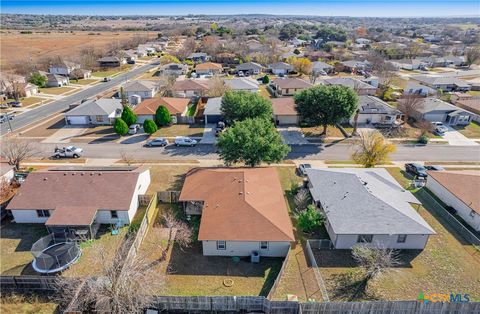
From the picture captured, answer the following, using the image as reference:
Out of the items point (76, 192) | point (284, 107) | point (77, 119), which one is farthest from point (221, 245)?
point (77, 119)

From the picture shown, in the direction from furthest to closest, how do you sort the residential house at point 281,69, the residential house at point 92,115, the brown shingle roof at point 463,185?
the residential house at point 281,69
the residential house at point 92,115
the brown shingle roof at point 463,185

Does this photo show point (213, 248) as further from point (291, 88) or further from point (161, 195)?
point (291, 88)

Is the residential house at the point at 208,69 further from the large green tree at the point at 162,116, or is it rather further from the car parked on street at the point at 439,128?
the car parked on street at the point at 439,128

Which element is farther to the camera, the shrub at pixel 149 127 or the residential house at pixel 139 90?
the residential house at pixel 139 90

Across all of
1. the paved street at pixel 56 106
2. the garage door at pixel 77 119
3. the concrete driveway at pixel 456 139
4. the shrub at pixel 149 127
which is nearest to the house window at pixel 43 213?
the shrub at pixel 149 127

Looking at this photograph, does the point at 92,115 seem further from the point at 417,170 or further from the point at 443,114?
the point at 443,114

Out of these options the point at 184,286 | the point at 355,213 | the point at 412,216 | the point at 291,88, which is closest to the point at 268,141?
the point at 355,213
